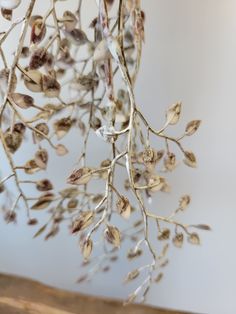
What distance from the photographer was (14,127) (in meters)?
0.63

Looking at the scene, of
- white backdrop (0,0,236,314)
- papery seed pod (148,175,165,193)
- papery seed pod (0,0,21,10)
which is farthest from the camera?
white backdrop (0,0,236,314)

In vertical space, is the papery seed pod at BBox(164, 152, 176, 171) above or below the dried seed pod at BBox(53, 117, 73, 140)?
below

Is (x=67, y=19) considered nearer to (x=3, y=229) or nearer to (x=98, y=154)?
(x=98, y=154)

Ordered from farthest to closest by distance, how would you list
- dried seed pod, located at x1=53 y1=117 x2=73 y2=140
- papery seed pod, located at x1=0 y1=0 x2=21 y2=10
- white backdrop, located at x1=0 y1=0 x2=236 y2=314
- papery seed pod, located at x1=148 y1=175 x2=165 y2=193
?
white backdrop, located at x1=0 y1=0 x2=236 y2=314, dried seed pod, located at x1=53 y1=117 x2=73 y2=140, papery seed pod, located at x1=148 y1=175 x2=165 y2=193, papery seed pod, located at x1=0 y1=0 x2=21 y2=10

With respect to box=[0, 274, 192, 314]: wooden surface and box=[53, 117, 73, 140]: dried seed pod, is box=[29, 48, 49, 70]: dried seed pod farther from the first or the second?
box=[0, 274, 192, 314]: wooden surface

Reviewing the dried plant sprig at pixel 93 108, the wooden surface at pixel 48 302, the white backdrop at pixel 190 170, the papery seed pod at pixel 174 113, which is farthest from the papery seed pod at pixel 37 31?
the wooden surface at pixel 48 302

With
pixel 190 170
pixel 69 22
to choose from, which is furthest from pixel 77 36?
pixel 190 170

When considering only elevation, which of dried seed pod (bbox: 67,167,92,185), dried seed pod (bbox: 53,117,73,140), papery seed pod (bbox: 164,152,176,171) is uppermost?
dried seed pod (bbox: 67,167,92,185)

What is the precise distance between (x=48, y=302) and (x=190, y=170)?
1.48ft

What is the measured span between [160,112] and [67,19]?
1.28 feet

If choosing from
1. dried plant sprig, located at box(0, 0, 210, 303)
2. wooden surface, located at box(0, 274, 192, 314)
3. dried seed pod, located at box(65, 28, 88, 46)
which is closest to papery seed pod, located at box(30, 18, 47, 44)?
dried plant sprig, located at box(0, 0, 210, 303)

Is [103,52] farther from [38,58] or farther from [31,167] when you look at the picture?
[31,167]

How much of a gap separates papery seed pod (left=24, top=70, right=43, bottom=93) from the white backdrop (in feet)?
1.28

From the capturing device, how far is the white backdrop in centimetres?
85
